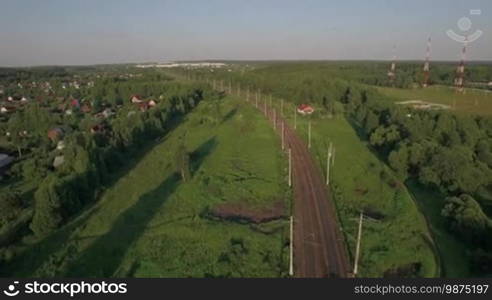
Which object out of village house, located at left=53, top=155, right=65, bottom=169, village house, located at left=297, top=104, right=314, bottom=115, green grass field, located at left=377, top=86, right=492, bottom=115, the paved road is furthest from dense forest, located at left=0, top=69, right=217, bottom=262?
green grass field, located at left=377, top=86, right=492, bottom=115

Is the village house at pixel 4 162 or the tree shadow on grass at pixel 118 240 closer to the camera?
the tree shadow on grass at pixel 118 240

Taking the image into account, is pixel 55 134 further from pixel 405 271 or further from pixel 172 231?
pixel 405 271

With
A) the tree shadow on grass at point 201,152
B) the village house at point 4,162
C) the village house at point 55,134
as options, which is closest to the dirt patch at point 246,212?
the tree shadow on grass at point 201,152

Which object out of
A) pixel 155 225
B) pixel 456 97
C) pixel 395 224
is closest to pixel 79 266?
pixel 155 225

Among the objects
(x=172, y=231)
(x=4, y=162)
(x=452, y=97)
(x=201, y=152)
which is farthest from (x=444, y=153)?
(x=452, y=97)

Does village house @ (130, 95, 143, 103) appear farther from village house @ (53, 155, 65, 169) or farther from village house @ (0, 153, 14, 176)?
village house @ (53, 155, 65, 169)

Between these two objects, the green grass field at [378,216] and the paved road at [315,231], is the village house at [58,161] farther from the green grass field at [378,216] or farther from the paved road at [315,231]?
the green grass field at [378,216]
